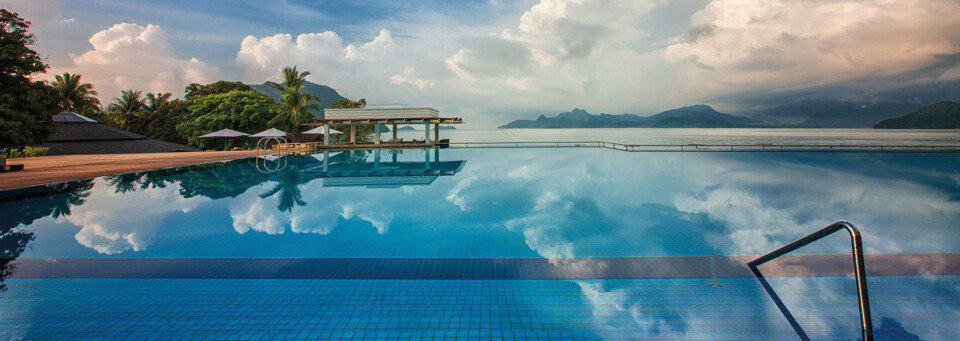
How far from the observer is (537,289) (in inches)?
142

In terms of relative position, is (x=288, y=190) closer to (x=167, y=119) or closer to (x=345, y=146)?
(x=345, y=146)

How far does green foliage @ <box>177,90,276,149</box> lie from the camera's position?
27.1 m

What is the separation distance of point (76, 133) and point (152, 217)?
24306 mm

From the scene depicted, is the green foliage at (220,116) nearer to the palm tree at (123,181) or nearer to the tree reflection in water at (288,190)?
the palm tree at (123,181)

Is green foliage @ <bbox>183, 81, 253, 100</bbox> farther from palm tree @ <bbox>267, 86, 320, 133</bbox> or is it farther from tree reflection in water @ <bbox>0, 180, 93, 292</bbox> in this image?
tree reflection in water @ <bbox>0, 180, 93, 292</bbox>

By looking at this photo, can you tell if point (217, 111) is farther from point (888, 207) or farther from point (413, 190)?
point (888, 207)

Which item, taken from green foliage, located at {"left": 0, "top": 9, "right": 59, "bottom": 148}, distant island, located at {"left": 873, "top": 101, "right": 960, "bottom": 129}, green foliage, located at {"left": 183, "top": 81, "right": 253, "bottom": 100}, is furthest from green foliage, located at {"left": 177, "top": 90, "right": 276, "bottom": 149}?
distant island, located at {"left": 873, "top": 101, "right": 960, "bottom": 129}

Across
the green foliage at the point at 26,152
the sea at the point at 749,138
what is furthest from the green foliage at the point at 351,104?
the green foliage at the point at 26,152

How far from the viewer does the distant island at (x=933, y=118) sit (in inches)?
3743

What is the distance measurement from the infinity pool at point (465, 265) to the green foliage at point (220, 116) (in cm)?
1985

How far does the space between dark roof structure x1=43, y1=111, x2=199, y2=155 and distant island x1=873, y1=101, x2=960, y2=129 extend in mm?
155399

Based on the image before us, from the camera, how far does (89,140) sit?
901 inches

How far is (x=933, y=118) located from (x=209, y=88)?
16231cm

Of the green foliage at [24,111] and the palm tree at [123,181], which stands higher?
the green foliage at [24,111]
